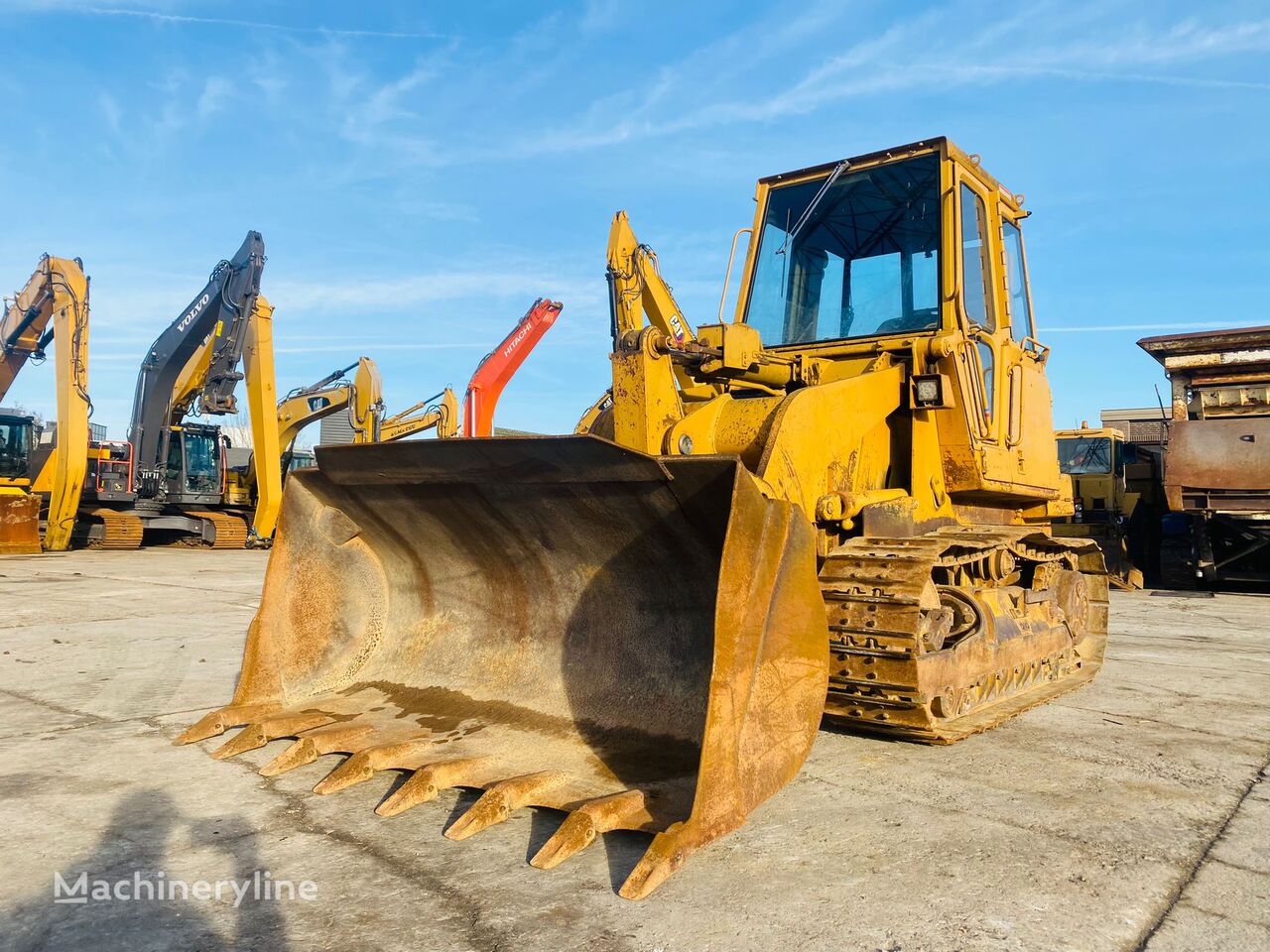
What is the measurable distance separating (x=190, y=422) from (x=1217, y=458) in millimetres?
19203

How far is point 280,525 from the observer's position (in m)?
4.50

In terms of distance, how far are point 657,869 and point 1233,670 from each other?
5546 millimetres

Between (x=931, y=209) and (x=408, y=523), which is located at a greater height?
(x=931, y=209)

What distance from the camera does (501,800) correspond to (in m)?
3.11

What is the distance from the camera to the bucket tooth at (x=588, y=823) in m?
2.80

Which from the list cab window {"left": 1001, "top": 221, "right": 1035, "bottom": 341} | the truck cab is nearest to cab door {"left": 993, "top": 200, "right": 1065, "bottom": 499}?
cab window {"left": 1001, "top": 221, "right": 1035, "bottom": 341}

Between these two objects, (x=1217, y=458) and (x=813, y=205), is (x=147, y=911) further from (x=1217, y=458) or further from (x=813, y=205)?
(x=1217, y=458)

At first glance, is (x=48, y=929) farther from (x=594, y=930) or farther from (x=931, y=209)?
(x=931, y=209)

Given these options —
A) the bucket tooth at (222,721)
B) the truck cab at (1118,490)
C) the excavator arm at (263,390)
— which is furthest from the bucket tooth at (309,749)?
the excavator arm at (263,390)

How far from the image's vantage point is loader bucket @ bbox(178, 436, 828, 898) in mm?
2979

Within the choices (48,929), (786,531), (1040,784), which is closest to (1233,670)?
(1040,784)

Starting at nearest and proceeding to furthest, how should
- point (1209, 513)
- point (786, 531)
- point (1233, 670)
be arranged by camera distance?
point (786, 531)
point (1233, 670)
point (1209, 513)

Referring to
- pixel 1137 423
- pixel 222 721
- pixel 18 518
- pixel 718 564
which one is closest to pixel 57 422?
pixel 18 518

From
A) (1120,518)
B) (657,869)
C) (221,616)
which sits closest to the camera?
(657,869)
